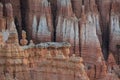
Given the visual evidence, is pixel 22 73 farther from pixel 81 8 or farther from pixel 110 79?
pixel 81 8

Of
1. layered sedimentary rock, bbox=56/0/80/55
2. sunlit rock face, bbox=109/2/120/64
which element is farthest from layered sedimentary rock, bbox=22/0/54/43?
sunlit rock face, bbox=109/2/120/64

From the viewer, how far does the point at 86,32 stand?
23.6m

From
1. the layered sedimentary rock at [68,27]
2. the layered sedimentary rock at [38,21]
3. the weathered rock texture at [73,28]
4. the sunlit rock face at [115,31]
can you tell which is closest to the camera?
the weathered rock texture at [73,28]

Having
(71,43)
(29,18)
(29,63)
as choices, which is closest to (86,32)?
(71,43)

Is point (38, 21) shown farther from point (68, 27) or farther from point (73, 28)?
point (73, 28)

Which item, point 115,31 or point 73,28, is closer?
point 73,28

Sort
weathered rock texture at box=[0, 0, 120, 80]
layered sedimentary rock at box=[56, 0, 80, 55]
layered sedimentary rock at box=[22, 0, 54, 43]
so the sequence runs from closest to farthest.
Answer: weathered rock texture at box=[0, 0, 120, 80], layered sedimentary rock at box=[56, 0, 80, 55], layered sedimentary rock at box=[22, 0, 54, 43]

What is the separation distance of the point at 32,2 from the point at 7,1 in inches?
34.0

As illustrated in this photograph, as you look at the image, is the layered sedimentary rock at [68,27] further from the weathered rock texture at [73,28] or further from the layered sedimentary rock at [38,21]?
the layered sedimentary rock at [38,21]

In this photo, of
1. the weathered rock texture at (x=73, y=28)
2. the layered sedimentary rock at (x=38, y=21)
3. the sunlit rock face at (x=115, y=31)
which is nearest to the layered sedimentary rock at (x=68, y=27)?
the weathered rock texture at (x=73, y=28)

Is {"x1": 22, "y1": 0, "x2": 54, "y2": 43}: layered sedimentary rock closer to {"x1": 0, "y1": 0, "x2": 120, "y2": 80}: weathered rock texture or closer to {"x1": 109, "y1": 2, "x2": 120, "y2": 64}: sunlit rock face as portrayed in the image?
{"x1": 0, "y1": 0, "x2": 120, "y2": 80}: weathered rock texture

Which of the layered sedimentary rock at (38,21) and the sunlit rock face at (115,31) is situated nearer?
the layered sedimentary rock at (38,21)

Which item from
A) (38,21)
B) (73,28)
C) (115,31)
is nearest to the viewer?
(73,28)

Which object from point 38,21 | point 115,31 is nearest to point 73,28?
point 38,21
